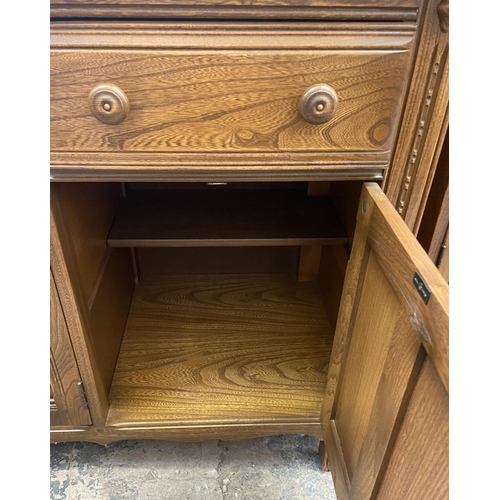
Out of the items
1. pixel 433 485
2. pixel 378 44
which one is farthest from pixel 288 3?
pixel 433 485

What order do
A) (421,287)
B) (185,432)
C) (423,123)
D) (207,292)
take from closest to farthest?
(421,287), (423,123), (185,432), (207,292)

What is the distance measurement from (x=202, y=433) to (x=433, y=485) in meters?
0.47

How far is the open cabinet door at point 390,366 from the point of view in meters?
0.35

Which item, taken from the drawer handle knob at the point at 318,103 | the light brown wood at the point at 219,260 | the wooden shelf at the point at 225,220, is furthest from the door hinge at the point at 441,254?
the light brown wood at the point at 219,260

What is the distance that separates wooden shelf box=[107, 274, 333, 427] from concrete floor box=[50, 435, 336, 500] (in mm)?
133

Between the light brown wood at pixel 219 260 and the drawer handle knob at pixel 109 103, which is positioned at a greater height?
the drawer handle knob at pixel 109 103

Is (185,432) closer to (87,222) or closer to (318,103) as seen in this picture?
(87,222)

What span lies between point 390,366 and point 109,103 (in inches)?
15.9

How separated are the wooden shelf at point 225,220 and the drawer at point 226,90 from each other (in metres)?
0.26

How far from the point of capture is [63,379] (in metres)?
0.66

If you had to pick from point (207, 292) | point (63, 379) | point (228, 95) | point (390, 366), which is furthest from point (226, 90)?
point (207, 292)

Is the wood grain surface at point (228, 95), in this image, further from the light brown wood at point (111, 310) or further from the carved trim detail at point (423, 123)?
the light brown wood at point (111, 310)

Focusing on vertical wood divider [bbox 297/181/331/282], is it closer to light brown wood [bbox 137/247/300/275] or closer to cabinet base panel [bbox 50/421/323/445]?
light brown wood [bbox 137/247/300/275]

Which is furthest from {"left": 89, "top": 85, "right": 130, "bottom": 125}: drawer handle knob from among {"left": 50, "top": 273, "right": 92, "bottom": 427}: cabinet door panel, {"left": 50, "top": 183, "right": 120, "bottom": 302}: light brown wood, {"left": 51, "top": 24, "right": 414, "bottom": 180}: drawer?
{"left": 50, "top": 273, "right": 92, "bottom": 427}: cabinet door panel
